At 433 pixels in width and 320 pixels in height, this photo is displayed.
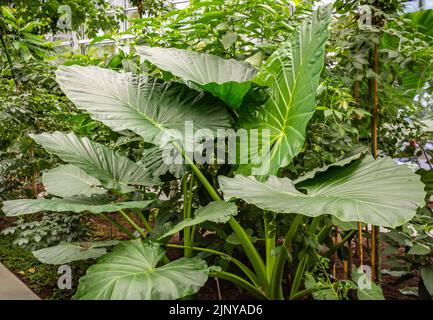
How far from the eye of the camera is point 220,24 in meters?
1.89

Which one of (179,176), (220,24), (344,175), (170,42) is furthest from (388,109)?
(170,42)

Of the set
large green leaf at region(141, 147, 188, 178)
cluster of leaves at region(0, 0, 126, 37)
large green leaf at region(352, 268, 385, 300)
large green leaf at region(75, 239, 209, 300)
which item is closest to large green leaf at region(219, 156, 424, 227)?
large green leaf at region(75, 239, 209, 300)

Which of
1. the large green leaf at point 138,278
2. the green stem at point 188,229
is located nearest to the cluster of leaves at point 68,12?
the green stem at point 188,229

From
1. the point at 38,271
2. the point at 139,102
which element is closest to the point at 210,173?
the point at 139,102

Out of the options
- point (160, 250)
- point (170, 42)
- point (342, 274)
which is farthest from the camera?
point (342, 274)

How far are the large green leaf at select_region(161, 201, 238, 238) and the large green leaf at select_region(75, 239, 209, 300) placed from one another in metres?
0.12

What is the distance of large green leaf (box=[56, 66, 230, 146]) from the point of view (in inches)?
62.9

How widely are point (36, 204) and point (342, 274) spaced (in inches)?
→ 68.2

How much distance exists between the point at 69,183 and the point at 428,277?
1.50 m

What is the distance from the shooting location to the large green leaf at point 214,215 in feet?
4.15

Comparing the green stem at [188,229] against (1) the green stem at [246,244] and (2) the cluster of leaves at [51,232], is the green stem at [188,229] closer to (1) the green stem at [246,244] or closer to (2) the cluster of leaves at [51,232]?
(1) the green stem at [246,244]

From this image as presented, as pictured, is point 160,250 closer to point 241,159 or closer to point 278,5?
point 241,159

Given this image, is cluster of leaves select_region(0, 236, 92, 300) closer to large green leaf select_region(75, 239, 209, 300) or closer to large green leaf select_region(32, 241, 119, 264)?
large green leaf select_region(32, 241, 119, 264)
